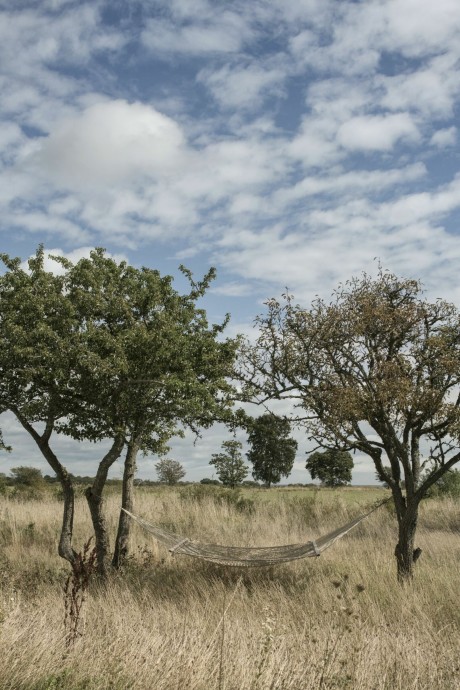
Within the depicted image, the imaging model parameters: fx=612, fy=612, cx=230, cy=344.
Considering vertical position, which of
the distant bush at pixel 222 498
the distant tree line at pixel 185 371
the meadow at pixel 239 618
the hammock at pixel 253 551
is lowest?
the meadow at pixel 239 618

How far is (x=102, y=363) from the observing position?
26.8 ft

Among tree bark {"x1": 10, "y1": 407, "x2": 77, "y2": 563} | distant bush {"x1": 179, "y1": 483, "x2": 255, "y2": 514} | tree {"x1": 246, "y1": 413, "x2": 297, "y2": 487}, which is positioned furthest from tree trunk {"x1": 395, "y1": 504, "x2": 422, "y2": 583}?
tree {"x1": 246, "y1": 413, "x2": 297, "y2": 487}

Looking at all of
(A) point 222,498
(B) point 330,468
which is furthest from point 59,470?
(B) point 330,468

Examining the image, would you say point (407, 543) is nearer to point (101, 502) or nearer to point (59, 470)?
point (101, 502)

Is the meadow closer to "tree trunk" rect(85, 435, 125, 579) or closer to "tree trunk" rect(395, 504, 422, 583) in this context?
"tree trunk" rect(395, 504, 422, 583)

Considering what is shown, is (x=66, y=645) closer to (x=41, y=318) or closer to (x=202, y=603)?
(x=202, y=603)

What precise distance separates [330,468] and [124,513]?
34798 millimetres

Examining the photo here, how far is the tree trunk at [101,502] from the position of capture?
9.12 meters

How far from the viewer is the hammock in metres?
7.20

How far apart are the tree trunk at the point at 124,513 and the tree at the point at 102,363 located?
0.02 metres

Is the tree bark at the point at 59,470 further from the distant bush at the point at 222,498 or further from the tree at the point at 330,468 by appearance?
the tree at the point at 330,468

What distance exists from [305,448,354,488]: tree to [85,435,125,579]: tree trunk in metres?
34.5

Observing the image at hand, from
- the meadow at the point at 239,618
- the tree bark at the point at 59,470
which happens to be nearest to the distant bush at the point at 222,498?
the meadow at the point at 239,618

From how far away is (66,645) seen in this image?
4.49m
